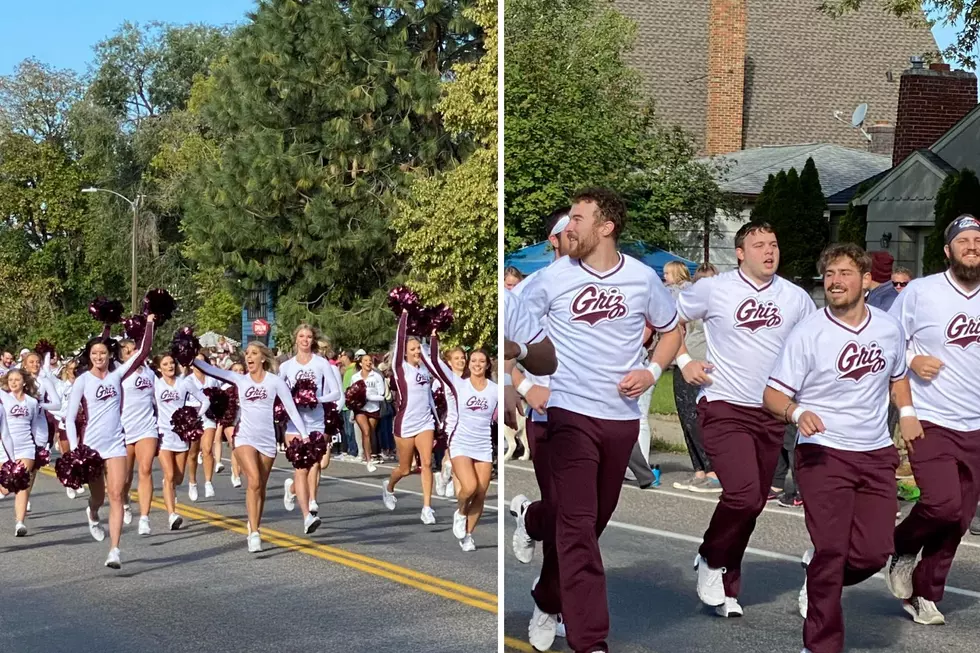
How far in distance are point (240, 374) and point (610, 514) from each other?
5.87m

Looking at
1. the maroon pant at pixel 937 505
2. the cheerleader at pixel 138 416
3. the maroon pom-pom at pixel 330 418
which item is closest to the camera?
the maroon pant at pixel 937 505

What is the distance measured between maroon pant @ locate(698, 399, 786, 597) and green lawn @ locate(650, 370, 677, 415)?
16cm

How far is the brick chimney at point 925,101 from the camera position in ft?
15.6

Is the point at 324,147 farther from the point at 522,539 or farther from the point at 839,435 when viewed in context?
the point at 839,435

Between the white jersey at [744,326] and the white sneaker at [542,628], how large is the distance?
42.6 inches

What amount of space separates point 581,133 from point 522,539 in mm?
1175

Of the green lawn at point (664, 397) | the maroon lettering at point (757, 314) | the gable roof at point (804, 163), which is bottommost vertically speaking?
the green lawn at point (664, 397)

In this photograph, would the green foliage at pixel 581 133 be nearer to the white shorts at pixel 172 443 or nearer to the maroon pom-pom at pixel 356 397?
the maroon pom-pom at pixel 356 397

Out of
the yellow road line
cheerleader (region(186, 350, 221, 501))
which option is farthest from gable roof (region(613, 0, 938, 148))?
cheerleader (region(186, 350, 221, 501))

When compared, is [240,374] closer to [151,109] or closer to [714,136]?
[151,109]

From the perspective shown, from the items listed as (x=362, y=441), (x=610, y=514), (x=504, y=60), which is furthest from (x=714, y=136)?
(x=362, y=441)

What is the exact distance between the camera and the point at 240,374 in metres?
10.1

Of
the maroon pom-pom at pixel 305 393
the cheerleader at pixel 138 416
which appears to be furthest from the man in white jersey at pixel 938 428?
the cheerleader at pixel 138 416

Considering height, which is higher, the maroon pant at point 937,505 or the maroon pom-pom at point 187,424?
the maroon pant at point 937,505
